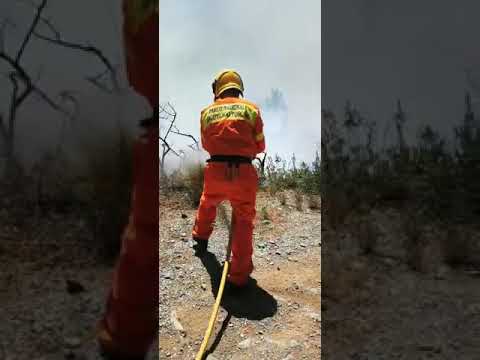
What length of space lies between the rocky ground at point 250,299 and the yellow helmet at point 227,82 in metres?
1.52

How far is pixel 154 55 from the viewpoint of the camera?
1.59 metres

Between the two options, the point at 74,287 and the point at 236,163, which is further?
the point at 236,163

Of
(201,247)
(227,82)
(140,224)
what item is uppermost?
(227,82)

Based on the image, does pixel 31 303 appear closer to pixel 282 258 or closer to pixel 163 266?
pixel 163 266

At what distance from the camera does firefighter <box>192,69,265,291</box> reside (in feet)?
8.09

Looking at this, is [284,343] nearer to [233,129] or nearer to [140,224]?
[140,224]

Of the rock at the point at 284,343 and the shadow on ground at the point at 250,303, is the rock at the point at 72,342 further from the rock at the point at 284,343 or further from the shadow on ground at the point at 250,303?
the rock at the point at 284,343

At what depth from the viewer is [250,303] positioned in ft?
7.98

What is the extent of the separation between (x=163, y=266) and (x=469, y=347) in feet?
7.42

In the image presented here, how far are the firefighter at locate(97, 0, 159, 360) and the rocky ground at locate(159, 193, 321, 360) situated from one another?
37cm

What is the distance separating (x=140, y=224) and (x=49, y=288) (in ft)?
4.12

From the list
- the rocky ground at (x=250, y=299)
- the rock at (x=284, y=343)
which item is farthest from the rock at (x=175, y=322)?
the rock at (x=284, y=343)

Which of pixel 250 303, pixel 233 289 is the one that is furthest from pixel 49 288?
pixel 250 303

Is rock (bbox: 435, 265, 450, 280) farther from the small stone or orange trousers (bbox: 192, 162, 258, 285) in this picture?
the small stone
